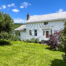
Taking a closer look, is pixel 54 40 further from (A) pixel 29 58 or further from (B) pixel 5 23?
(B) pixel 5 23

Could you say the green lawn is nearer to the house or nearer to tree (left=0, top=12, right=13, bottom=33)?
tree (left=0, top=12, right=13, bottom=33)

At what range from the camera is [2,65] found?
688cm

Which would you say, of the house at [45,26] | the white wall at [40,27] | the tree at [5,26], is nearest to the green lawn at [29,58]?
the tree at [5,26]

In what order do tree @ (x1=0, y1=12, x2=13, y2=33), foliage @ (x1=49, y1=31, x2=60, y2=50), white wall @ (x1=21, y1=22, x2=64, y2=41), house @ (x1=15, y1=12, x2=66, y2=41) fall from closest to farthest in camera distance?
foliage @ (x1=49, y1=31, x2=60, y2=50) → tree @ (x1=0, y1=12, x2=13, y2=33) → white wall @ (x1=21, y1=22, x2=64, y2=41) → house @ (x1=15, y1=12, x2=66, y2=41)

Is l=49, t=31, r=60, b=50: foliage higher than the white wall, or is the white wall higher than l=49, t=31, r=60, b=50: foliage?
the white wall

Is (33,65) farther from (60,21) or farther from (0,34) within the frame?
(60,21)

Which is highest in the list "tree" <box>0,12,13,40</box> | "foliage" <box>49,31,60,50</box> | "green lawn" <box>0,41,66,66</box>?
"tree" <box>0,12,13,40</box>

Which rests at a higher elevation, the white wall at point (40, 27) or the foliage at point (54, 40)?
the white wall at point (40, 27)

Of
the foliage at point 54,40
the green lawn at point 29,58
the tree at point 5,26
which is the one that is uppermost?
the tree at point 5,26

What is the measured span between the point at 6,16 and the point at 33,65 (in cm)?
903

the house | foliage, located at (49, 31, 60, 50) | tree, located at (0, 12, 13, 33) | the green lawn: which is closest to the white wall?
the house

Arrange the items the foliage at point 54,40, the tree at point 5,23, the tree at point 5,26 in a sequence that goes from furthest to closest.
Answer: the tree at point 5,23 < the tree at point 5,26 < the foliage at point 54,40

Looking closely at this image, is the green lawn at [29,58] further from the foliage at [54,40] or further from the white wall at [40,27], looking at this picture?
the white wall at [40,27]

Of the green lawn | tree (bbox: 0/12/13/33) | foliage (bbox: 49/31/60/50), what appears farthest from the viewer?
tree (bbox: 0/12/13/33)
